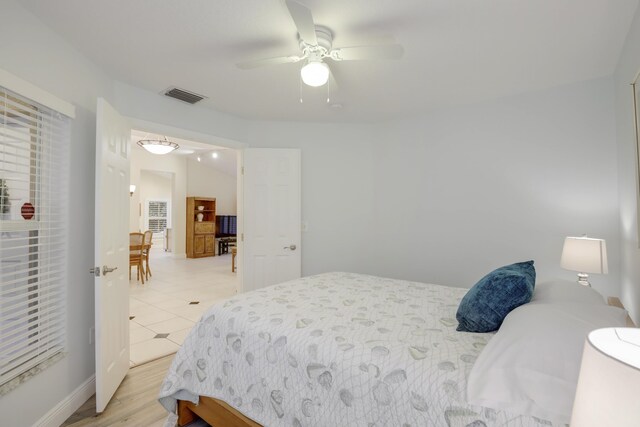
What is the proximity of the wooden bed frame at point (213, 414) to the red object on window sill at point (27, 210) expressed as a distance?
1.39m

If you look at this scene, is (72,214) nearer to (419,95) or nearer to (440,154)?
(419,95)

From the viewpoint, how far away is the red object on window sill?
1.81 metres

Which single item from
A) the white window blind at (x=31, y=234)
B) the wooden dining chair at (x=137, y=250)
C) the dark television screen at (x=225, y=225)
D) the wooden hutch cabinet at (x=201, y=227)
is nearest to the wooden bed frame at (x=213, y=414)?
the white window blind at (x=31, y=234)

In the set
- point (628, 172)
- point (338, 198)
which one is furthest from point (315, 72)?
point (338, 198)

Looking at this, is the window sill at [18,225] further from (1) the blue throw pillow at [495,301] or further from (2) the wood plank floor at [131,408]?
(1) the blue throw pillow at [495,301]

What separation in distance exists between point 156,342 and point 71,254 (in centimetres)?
148

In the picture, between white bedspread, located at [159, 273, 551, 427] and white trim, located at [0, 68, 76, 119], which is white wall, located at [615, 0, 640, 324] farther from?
white trim, located at [0, 68, 76, 119]

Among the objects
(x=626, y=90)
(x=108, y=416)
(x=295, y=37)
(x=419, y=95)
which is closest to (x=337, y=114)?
(x=419, y=95)

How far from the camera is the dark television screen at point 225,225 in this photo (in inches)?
403

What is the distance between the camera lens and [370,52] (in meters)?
1.89

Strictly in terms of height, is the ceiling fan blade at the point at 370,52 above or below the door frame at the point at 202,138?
above

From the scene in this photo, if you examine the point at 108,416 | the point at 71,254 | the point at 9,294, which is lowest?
the point at 108,416

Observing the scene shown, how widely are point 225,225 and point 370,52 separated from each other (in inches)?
360

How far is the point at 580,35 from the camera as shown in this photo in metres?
2.06
